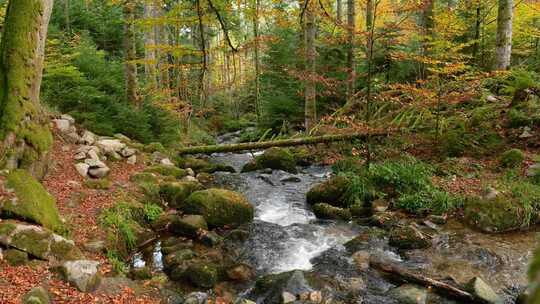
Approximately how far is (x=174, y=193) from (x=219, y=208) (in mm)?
1362

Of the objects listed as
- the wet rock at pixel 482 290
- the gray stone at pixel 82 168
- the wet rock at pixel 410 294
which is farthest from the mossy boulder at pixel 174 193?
the wet rock at pixel 482 290

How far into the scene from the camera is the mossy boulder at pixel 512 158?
9594mm

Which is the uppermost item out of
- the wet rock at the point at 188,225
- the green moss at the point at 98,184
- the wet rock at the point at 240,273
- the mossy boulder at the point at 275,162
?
the green moss at the point at 98,184

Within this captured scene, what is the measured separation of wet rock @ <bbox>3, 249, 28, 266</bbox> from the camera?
5.30m

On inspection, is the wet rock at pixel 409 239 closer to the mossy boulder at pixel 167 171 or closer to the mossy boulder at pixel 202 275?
the mossy boulder at pixel 202 275

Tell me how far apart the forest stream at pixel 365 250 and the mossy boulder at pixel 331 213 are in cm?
19

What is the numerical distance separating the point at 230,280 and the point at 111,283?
1.87 meters

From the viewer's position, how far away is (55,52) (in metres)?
10.6

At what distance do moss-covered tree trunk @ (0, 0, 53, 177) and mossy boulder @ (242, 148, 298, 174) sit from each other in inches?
291

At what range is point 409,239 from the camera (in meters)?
7.63

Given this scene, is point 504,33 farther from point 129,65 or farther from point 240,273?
point 129,65

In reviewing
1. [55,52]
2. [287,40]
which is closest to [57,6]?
[55,52]

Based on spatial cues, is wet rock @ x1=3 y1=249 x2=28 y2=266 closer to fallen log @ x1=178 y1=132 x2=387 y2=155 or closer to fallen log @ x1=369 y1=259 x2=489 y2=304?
fallen log @ x1=369 y1=259 x2=489 y2=304

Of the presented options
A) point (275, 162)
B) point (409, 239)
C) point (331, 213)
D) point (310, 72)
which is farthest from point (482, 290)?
point (310, 72)
